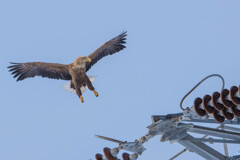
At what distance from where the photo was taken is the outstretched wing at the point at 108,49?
1323 centimetres

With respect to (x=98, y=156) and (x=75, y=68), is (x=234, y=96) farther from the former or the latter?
(x=75, y=68)

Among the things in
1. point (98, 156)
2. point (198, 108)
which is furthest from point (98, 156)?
point (198, 108)

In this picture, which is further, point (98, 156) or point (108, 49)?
point (108, 49)

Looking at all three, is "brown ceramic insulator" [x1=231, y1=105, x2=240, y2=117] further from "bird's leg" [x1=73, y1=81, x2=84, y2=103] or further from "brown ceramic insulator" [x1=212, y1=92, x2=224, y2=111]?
"bird's leg" [x1=73, y1=81, x2=84, y2=103]

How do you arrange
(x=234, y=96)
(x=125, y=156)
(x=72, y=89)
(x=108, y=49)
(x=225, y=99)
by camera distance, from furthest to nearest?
1. (x=108, y=49)
2. (x=72, y=89)
3. (x=125, y=156)
4. (x=225, y=99)
5. (x=234, y=96)

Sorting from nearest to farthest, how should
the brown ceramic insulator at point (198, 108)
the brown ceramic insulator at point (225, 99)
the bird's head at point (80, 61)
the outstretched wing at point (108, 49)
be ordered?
the brown ceramic insulator at point (225, 99), the brown ceramic insulator at point (198, 108), the bird's head at point (80, 61), the outstretched wing at point (108, 49)

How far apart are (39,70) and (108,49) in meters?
1.98

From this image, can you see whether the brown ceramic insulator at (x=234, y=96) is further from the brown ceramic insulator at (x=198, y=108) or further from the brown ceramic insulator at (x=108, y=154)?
the brown ceramic insulator at (x=108, y=154)

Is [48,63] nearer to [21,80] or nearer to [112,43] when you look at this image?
[21,80]

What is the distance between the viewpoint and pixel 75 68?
1252 centimetres

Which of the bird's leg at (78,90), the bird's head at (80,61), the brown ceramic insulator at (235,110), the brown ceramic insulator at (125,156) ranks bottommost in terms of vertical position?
the brown ceramic insulator at (235,110)

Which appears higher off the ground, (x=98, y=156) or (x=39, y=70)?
(x=39, y=70)

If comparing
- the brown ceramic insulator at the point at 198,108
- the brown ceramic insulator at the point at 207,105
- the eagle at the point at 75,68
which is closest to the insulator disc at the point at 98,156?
the brown ceramic insulator at the point at 198,108

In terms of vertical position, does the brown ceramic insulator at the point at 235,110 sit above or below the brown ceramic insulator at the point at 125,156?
below
